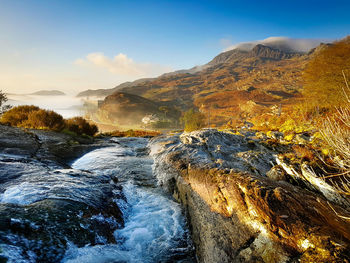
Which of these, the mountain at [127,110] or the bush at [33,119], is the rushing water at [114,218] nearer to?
the bush at [33,119]

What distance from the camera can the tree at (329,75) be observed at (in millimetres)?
14195

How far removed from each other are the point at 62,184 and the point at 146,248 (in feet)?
10.4

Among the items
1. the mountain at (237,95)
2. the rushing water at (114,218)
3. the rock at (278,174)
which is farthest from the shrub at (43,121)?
the mountain at (237,95)

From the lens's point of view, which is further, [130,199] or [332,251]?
[130,199]

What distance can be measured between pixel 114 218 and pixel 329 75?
19728 mm

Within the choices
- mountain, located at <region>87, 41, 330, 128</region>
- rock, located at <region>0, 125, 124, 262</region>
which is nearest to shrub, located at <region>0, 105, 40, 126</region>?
rock, located at <region>0, 125, 124, 262</region>

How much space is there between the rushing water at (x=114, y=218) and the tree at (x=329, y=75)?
15828mm

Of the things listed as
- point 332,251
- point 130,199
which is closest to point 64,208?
point 130,199

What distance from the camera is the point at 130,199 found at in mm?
6121

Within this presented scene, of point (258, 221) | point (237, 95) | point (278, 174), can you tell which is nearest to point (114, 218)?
point (258, 221)

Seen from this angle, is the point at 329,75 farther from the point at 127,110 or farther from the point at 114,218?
the point at 127,110

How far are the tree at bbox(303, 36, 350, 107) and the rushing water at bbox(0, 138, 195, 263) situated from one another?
1583cm

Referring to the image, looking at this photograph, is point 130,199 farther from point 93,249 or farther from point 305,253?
point 305,253

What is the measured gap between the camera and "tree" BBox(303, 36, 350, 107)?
46.6ft
